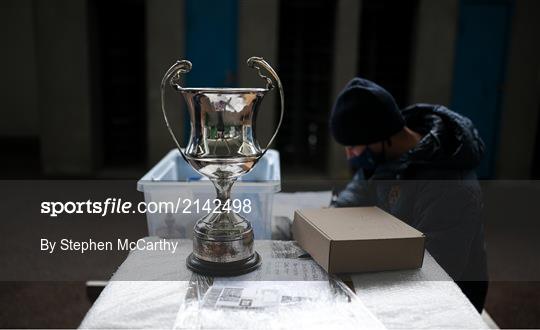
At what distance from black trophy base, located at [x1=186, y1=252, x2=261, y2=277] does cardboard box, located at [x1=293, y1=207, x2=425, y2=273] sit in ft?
0.53

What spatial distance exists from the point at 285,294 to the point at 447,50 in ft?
13.0

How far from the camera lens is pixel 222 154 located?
1.06 metres

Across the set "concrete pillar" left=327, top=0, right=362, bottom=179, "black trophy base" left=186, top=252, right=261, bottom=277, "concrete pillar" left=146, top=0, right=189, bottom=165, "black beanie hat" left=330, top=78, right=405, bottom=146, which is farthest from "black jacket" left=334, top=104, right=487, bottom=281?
"concrete pillar" left=146, top=0, right=189, bottom=165

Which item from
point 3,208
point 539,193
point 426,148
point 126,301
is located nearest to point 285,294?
point 126,301

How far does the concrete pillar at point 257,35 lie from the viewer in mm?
4246

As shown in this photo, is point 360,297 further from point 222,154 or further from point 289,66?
point 289,66

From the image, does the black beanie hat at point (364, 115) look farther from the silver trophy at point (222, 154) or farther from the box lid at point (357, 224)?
the silver trophy at point (222, 154)

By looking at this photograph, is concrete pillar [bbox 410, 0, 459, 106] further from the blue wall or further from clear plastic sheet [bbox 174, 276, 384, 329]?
clear plastic sheet [bbox 174, 276, 384, 329]

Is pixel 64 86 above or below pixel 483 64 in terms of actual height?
below

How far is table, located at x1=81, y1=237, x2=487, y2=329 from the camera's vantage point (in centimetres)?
90

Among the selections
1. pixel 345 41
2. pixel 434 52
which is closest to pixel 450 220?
pixel 345 41

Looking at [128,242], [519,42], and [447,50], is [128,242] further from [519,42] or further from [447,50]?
[519,42]

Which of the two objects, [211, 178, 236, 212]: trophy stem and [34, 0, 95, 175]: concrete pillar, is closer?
[211, 178, 236, 212]: trophy stem

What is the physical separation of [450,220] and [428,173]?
17 cm
